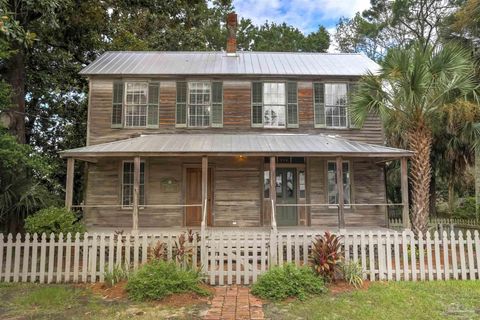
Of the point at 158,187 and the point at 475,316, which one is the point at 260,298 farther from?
the point at 158,187

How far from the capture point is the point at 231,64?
14.5m

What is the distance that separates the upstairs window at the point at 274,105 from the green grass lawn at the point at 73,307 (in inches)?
331

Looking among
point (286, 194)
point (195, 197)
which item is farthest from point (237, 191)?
point (286, 194)

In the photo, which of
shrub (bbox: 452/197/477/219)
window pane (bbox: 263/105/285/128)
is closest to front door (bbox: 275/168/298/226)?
window pane (bbox: 263/105/285/128)

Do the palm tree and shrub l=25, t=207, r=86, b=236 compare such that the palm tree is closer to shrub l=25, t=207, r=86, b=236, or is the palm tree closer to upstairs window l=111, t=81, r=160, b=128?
upstairs window l=111, t=81, r=160, b=128

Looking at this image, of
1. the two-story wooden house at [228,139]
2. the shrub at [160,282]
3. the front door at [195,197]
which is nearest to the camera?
the shrub at [160,282]

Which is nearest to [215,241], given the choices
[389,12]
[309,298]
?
[309,298]

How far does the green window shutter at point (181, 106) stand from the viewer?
13289 mm

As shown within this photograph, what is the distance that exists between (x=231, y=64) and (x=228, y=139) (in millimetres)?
3859

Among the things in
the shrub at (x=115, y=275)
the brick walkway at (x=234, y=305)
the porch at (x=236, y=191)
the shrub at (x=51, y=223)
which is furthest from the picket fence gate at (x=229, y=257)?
the porch at (x=236, y=191)

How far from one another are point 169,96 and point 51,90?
822 cm

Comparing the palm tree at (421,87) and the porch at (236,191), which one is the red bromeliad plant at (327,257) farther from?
the porch at (236,191)

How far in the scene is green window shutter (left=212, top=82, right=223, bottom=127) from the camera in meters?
13.3

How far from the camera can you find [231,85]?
1350cm
